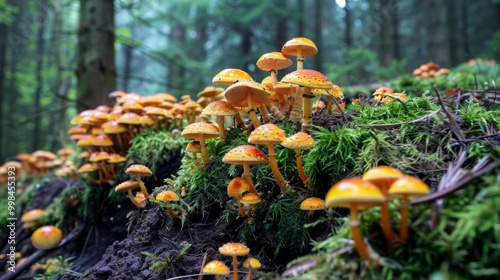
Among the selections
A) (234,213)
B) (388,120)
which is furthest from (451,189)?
(234,213)

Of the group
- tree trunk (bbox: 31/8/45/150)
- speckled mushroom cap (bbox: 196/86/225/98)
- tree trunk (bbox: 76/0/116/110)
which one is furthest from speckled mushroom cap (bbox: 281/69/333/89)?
tree trunk (bbox: 31/8/45/150)

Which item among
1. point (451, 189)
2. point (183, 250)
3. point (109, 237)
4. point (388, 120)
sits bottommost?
point (109, 237)

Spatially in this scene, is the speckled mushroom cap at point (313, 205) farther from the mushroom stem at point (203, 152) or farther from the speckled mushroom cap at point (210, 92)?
the speckled mushroom cap at point (210, 92)

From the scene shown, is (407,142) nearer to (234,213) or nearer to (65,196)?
(234,213)

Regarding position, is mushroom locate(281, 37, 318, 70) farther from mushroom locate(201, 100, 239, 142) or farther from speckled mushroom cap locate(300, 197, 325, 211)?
speckled mushroom cap locate(300, 197, 325, 211)

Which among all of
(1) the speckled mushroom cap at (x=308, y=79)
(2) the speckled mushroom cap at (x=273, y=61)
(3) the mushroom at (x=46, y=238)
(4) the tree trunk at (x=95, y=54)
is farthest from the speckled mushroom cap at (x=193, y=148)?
(4) the tree trunk at (x=95, y=54)

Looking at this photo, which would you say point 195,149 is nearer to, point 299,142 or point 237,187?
point 237,187

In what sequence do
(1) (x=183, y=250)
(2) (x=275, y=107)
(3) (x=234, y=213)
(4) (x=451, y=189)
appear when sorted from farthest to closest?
(2) (x=275, y=107) < (3) (x=234, y=213) < (1) (x=183, y=250) < (4) (x=451, y=189)

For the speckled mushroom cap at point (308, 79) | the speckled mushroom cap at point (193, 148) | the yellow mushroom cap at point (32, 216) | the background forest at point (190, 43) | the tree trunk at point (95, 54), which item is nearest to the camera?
the speckled mushroom cap at point (308, 79)
